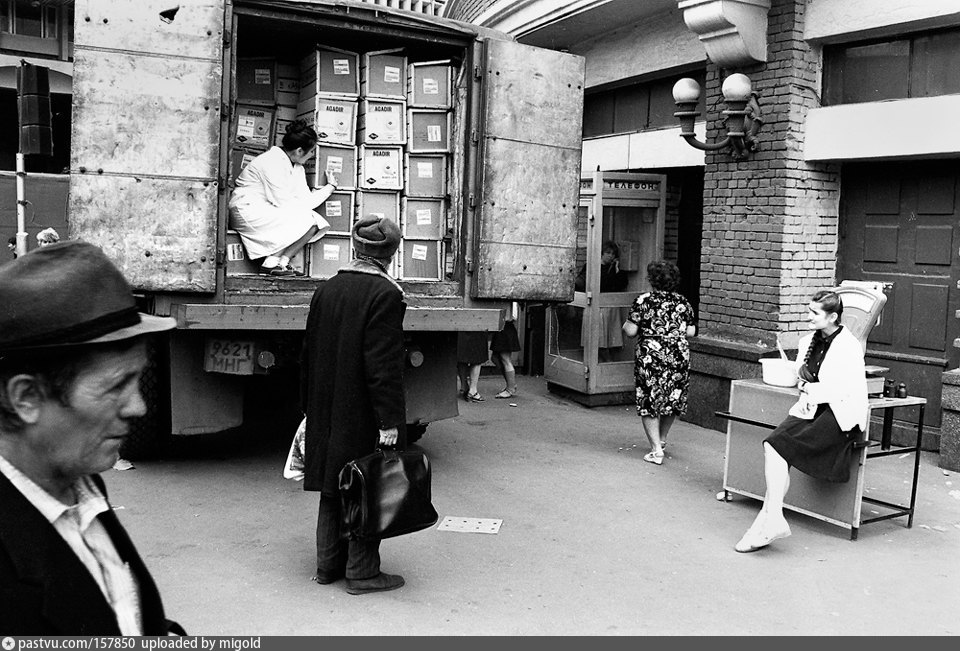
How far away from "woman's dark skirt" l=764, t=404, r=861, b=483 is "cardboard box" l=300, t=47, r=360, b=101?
170 inches

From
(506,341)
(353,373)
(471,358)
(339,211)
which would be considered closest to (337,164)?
(339,211)

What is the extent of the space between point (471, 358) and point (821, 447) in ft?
17.0

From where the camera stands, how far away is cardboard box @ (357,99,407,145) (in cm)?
793

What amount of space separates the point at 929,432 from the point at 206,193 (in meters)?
6.36

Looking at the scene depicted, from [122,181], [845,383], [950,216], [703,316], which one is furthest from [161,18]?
[950,216]

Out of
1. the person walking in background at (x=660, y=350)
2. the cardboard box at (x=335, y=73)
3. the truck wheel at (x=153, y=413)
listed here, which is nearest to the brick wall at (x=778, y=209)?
the person walking in background at (x=660, y=350)

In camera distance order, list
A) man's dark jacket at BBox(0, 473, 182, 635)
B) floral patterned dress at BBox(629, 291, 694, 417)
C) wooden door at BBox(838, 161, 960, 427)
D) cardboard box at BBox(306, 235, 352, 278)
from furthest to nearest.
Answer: wooden door at BBox(838, 161, 960, 427) → floral patterned dress at BBox(629, 291, 694, 417) → cardboard box at BBox(306, 235, 352, 278) → man's dark jacket at BBox(0, 473, 182, 635)

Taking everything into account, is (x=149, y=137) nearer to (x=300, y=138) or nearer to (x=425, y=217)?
(x=300, y=138)

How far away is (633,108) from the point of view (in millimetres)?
12156

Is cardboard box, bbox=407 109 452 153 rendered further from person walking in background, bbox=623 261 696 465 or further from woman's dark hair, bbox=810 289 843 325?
woman's dark hair, bbox=810 289 843 325

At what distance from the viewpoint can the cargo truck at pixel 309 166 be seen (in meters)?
6.39

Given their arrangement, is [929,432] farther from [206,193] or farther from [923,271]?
[206,193]

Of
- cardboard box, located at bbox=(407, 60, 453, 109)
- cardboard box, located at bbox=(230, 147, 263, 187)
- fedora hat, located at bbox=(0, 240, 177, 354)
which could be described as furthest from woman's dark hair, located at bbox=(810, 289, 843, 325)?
fedora hat, located at bbox=(0, 240, 177, 354)

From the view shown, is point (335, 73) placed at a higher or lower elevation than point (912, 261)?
higher
